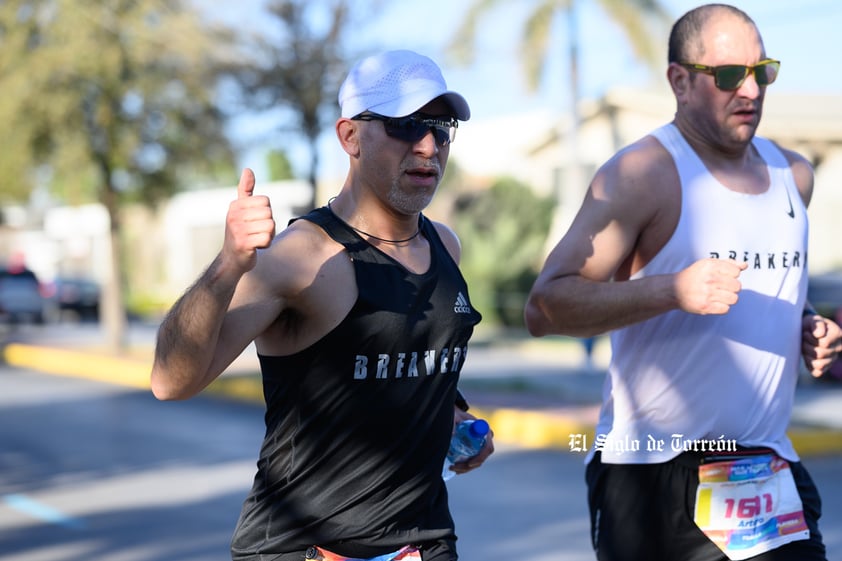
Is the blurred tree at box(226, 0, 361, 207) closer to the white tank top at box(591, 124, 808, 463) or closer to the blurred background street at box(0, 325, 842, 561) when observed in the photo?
the blurred background street at box(0, 325, 842, 561)

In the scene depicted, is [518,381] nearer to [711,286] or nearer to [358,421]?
[711,286]

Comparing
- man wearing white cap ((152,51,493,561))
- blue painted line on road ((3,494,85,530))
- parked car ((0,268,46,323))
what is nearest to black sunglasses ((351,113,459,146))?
man wearing white cap ((152,51,493,561))

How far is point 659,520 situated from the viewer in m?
3.26

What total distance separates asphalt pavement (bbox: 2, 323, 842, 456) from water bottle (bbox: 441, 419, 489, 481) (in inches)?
43.7

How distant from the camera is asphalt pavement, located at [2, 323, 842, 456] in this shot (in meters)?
10.6

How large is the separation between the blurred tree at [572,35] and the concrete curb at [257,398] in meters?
8.22

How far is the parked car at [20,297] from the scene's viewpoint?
30.8m

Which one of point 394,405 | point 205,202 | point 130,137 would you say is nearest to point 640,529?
point 394,405

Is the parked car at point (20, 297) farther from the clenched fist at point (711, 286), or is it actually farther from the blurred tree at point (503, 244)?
the clenched fist at point (711, 286)

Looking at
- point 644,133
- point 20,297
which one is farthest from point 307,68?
point 20,297

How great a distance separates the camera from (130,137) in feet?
61.4

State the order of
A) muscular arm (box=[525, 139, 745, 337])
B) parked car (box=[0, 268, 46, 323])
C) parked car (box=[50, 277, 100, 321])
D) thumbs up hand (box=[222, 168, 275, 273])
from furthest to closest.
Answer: parked car (box=[50, 277, 100, 321])
parked car (box=[0, 268, 46, 323])
muscular arm (box=[525, 139, 745, 337])
thumbs up hand (box=[222, 168, 275, 273])

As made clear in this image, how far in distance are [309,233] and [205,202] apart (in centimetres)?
4198

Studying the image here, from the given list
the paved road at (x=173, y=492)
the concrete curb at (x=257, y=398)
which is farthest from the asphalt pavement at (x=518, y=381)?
the paved road at (x=173, y=492)
